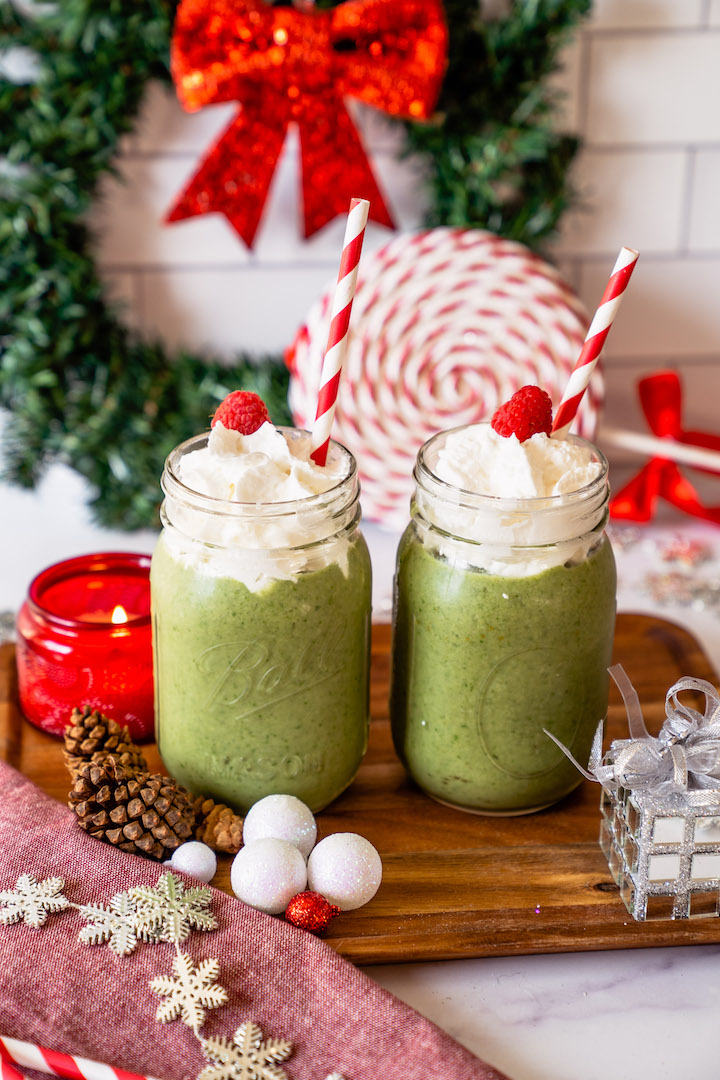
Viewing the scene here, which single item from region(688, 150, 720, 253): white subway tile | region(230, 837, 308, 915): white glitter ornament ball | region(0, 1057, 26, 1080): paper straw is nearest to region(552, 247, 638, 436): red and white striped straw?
region(230, 837, 308, 915): white glitter ornament ball

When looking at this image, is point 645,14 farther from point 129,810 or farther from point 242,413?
point 129,810

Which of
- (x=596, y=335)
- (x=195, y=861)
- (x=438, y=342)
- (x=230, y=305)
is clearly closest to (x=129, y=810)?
(x=195, y=861)

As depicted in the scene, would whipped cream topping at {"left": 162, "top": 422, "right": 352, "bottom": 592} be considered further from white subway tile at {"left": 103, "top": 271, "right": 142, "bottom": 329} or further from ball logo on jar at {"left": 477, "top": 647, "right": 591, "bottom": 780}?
white subway tile at {"left": 103, "top": 271, "right": 142, "bottom": 329}

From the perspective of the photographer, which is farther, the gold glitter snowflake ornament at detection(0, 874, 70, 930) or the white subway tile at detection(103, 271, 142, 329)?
the white subway tile at detection(103, 271, 142, 329)

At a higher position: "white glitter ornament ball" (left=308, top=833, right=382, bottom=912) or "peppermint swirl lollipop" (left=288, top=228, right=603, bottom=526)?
"peppermint swirl lollipop" (left=288, top=228, right=603, bottom=526)

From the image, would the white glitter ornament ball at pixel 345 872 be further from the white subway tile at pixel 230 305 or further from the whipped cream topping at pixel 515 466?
the white subway tile at pixel 230 305

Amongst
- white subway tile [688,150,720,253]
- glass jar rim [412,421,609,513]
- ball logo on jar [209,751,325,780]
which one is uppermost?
white subway tile [688,150,720,253]
